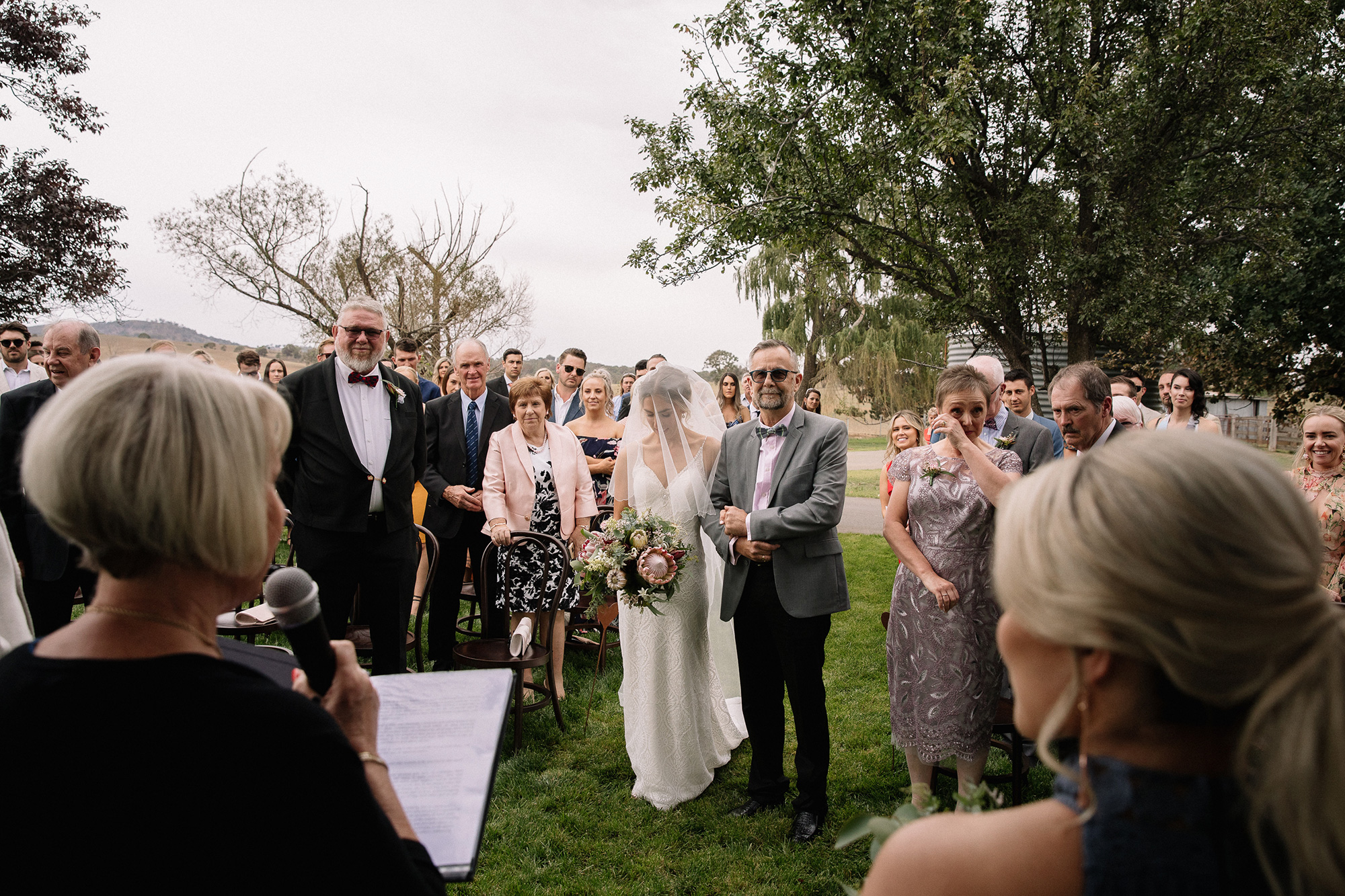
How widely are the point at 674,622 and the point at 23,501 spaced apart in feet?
13.9

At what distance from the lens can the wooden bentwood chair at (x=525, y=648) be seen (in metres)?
4.99

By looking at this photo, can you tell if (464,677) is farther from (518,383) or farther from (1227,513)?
(518,383)

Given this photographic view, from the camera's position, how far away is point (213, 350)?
1836cm

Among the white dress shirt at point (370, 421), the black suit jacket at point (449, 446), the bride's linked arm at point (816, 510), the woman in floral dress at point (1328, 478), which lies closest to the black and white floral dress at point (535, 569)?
the black suit jacket at point (449, 446)

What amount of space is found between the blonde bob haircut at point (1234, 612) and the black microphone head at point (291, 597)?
1174mm

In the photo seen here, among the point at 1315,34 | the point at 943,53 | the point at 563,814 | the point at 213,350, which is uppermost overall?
the point at 1315,34

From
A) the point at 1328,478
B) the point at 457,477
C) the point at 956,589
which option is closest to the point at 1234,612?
the point at 956,589

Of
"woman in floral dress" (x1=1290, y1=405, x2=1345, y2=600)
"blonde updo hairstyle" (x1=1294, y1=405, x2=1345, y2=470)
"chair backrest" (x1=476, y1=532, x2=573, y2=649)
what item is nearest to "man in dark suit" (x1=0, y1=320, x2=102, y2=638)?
"chair backrest" (x1=476, y1=532, x2=573, y2=649)

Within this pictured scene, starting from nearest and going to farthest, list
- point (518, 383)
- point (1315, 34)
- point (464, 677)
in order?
point (464, 677) → point (518, 383) → point (1315, 34)

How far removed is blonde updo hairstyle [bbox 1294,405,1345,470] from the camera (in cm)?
425

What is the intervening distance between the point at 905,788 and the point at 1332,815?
4.00 meters

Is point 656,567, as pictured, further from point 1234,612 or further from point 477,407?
point 1234,612

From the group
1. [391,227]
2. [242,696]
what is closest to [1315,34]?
[242,696]

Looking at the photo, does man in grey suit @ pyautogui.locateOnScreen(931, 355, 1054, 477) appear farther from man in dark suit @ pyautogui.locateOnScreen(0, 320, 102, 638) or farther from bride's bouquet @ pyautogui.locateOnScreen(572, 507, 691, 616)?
man in dark suit @ pyautogui.locateOnScreen(0, 320, 102, 638)
